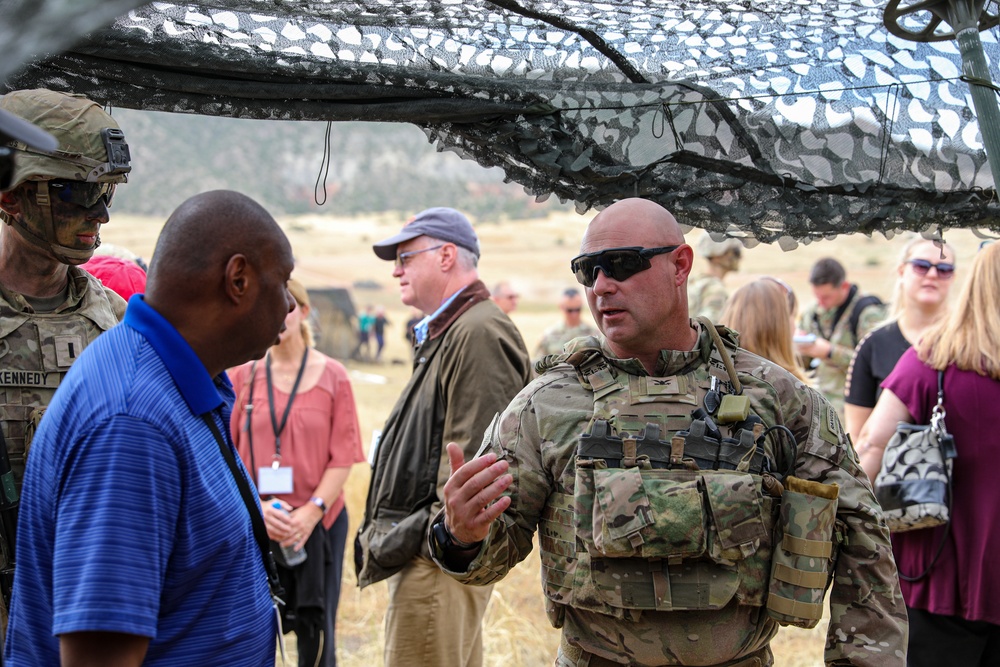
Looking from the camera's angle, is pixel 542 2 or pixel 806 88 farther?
pixel 806 88

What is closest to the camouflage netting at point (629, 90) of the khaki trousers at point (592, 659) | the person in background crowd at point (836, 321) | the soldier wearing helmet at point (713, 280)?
the khaki trousers at point (592, 659)

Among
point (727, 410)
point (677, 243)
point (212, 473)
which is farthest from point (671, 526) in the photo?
point (212, 473)

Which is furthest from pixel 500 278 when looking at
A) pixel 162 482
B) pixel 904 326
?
pixel 162 482

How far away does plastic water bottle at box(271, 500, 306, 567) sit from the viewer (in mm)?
4879

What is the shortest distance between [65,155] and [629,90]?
184cm

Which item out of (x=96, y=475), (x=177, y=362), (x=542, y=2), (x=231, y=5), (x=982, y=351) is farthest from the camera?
(x=982, y=351)

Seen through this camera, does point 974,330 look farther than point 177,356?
Yes

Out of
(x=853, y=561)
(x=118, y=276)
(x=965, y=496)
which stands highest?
(x=118, y=276)

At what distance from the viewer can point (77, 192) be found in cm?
268

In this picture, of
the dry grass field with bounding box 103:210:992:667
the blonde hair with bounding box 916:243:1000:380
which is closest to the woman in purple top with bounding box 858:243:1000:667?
the blonde hair with bounding box 916:243:1000:380

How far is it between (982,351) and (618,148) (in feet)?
5.80

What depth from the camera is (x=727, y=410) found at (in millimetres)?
2680

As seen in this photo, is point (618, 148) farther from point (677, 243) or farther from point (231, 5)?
point (231, 5)

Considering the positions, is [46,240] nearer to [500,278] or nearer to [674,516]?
[674,516]
